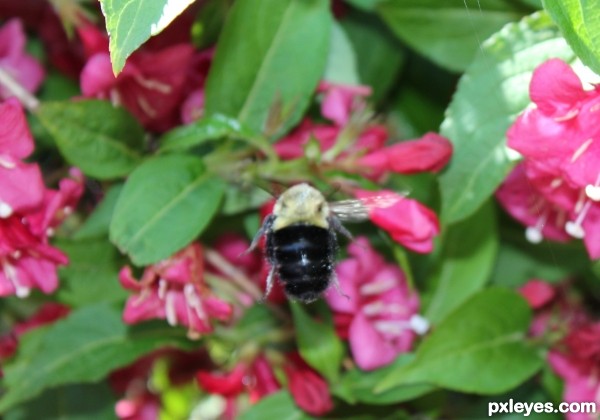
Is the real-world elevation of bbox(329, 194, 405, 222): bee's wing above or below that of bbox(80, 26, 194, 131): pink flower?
below

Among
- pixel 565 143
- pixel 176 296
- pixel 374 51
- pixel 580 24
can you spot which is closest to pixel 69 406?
pixel 176 296

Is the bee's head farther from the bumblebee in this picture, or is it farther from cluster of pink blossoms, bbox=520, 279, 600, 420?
cluster of pink blossoms, bbox=520, 279, 600, 420

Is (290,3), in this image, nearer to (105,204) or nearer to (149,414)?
(105,204)

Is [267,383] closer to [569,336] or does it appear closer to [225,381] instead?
[225,381]

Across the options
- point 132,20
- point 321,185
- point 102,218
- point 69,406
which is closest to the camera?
point 132,20

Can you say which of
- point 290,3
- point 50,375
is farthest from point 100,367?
point 290,3

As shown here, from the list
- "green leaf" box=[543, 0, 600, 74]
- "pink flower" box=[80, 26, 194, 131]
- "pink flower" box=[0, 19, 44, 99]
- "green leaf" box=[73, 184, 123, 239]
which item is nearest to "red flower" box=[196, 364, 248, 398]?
"green leaf" box=[73, 184, 123, 239]
